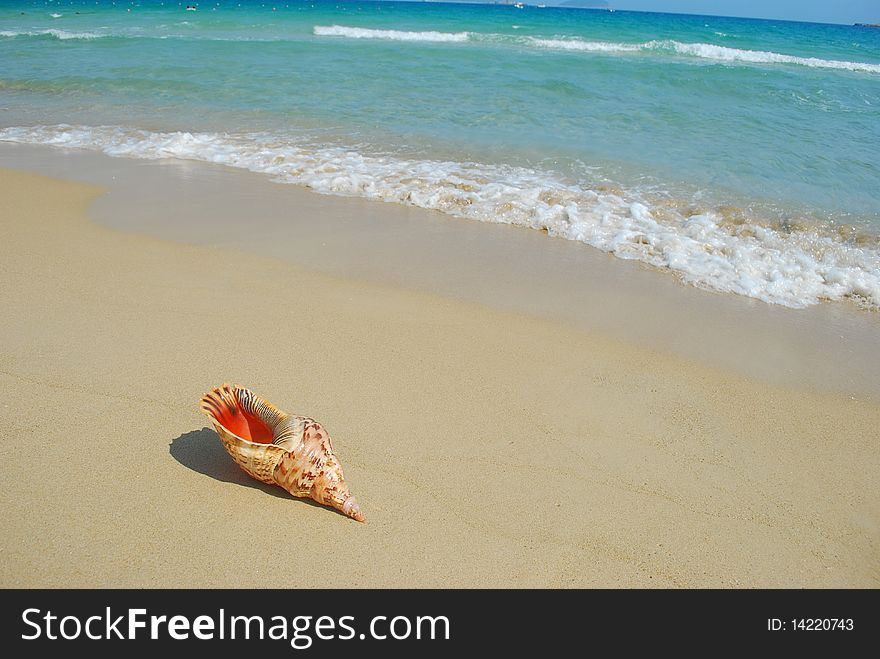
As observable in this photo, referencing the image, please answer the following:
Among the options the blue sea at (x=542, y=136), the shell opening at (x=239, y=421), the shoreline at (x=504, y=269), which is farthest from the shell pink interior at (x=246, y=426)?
the blue sea at (x=542, y=136)

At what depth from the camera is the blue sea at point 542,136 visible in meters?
5.68

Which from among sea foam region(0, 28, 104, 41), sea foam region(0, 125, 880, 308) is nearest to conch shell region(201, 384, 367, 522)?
sea foam region(0, 125, 880, 308)

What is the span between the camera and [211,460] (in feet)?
8.59

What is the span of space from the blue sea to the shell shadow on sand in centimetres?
380

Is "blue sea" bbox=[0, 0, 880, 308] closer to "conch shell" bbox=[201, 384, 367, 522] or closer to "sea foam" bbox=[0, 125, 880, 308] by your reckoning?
"sea foam" bbox=[0, 125, 880, 308]

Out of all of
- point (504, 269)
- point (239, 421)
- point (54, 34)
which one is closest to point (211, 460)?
point (239, 421)

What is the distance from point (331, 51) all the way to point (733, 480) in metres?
19.3

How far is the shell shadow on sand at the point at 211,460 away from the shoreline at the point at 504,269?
2.08m

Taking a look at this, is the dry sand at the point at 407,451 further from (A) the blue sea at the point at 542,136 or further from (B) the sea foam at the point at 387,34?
(B) the sea foam at the point at 387,34

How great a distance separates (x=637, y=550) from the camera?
2361 millimetres

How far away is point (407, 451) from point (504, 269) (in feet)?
8.00

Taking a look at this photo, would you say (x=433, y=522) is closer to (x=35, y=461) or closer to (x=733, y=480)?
(x=733, y=480)

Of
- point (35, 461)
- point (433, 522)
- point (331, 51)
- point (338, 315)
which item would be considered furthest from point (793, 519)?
point (331, 51)
